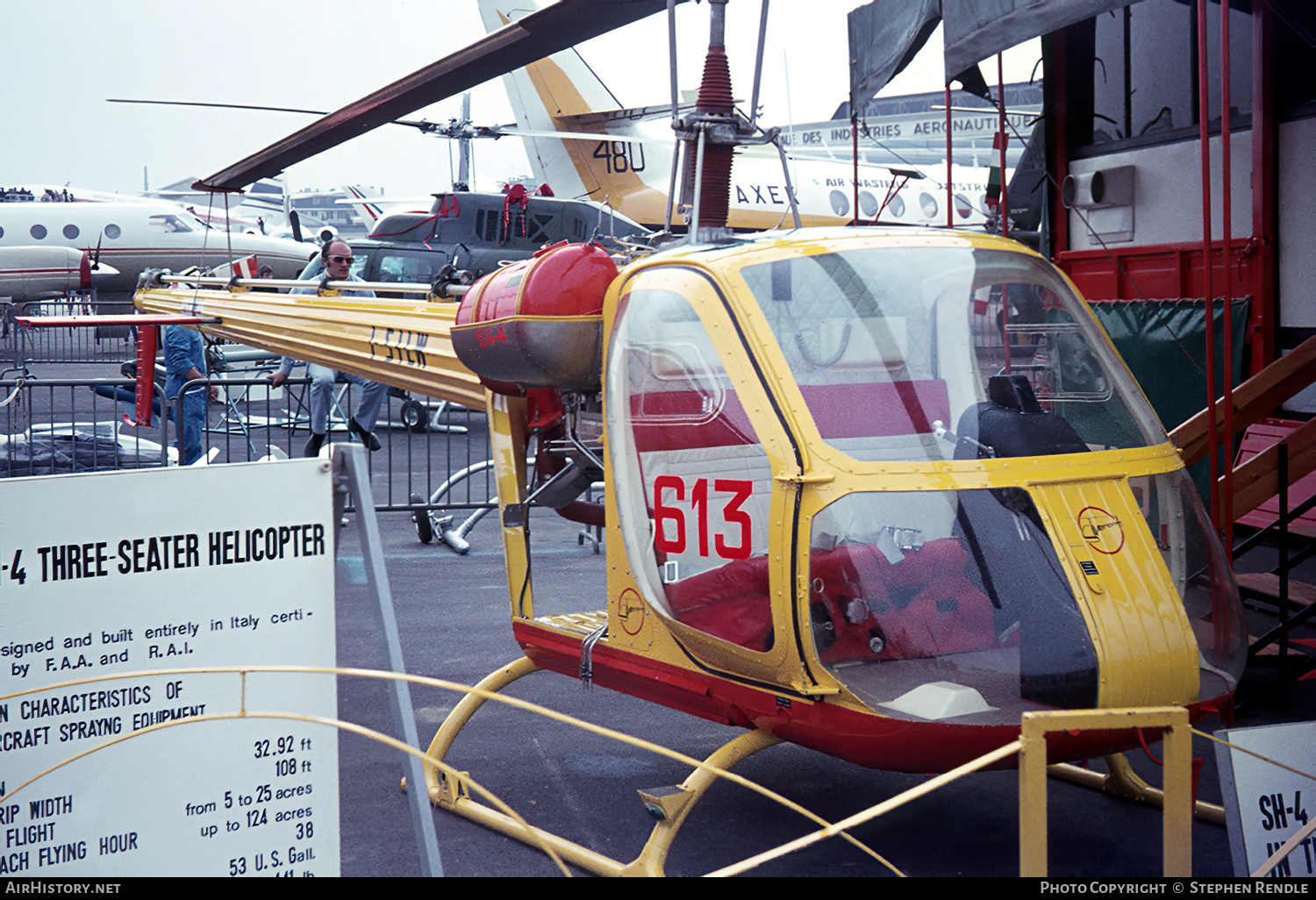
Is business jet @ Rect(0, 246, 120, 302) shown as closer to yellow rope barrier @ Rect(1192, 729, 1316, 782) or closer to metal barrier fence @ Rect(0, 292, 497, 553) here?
metal barrier fence @ Rect(0, 292, 497, 553)

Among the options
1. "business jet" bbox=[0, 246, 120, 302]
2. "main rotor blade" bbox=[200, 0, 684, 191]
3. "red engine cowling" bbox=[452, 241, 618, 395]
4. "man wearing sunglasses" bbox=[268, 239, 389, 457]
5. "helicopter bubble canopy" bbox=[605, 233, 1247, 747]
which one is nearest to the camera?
"helicopter bubble canopy" bbox=[605, 233, 1247, 747]

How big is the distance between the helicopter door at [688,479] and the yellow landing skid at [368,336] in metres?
1.18

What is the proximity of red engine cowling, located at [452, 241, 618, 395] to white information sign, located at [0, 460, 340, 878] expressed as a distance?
1.39 metres

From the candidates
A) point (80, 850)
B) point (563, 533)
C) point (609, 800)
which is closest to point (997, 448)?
point (609, 800)

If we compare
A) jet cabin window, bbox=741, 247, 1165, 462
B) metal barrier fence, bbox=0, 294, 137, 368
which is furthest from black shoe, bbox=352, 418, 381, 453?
metal barrier fence, bbox=0, 294, 137, 368

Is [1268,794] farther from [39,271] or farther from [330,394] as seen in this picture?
[39,271]

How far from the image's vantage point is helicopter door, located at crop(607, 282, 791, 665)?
3.12 m

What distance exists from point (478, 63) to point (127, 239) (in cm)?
2591

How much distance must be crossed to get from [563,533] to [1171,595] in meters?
6.72

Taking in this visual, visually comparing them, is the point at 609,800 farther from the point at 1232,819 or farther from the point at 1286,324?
the point at 1286,324

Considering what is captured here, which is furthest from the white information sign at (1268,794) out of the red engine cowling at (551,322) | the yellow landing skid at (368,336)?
the yellow landing skid at (368,336)

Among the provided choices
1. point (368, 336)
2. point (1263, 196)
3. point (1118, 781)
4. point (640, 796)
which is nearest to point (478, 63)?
point (368, 336)

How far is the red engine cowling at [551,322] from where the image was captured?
3.63m

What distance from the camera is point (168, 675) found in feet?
7.25
